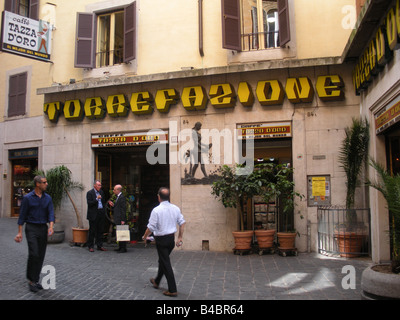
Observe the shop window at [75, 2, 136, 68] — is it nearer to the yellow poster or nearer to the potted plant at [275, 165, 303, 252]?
the potted plant at [275, 165, 303, 252]

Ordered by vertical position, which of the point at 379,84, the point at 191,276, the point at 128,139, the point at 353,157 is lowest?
the point at 191,276

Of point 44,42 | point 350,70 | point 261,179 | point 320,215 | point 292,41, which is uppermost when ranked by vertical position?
point 44,42

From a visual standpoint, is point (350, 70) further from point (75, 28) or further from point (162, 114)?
point (75, 28)

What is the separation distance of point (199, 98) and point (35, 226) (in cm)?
555

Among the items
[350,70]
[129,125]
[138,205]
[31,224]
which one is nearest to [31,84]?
[129,125]

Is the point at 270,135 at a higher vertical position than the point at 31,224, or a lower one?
higher

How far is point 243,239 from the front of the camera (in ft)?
29.3

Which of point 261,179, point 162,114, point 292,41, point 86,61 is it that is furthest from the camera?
point 86,61

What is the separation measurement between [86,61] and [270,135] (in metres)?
6.19

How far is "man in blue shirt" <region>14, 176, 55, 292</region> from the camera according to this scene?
596 centimetres

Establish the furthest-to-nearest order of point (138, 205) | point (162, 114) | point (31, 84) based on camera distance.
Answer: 1. point (31, 84)
2. point (138, 205)
3. point (162, 114)

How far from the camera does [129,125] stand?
11000mm

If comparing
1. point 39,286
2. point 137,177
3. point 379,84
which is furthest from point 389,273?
point 137,177

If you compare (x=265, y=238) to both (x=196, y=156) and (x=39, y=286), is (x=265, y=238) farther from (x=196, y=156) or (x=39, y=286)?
(x=39, y=286)
